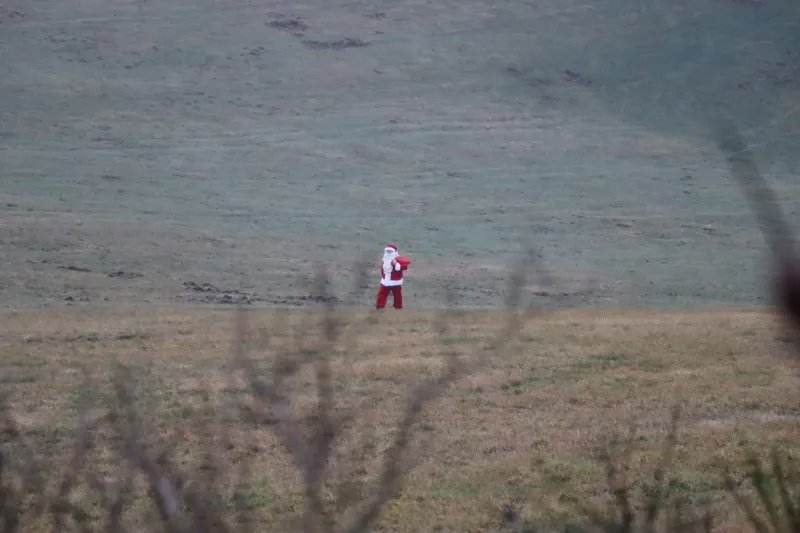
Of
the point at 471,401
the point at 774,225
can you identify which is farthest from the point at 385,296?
the point at 774,225

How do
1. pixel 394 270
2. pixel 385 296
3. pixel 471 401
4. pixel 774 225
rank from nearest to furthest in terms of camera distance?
pixel 774 225
pixel 471 401
pixel 394 270
pixel 385 296

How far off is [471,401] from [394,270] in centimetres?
663

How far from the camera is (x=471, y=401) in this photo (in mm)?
8047

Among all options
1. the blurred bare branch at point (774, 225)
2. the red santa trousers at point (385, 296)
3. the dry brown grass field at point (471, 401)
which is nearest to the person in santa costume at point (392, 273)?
the red santa trousers at point (385, 296)

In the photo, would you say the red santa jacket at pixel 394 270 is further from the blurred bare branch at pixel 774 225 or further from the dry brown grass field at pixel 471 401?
the blurred bare branch at pixel 774 225

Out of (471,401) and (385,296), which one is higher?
(471,401)

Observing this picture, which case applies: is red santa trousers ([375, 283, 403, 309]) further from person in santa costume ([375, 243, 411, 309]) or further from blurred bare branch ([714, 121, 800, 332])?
blurred bare branch ([714, 121, 800, 332])

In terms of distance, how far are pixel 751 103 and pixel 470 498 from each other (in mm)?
37026

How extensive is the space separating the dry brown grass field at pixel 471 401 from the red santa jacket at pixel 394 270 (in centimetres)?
172

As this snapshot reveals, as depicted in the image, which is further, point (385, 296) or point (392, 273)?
point (385, 296)

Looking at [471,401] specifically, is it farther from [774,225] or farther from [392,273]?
[774,225]

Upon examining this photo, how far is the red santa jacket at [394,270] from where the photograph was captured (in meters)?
14.4

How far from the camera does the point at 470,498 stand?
579 cm

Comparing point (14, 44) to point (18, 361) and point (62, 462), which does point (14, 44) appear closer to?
point (18, 361)
